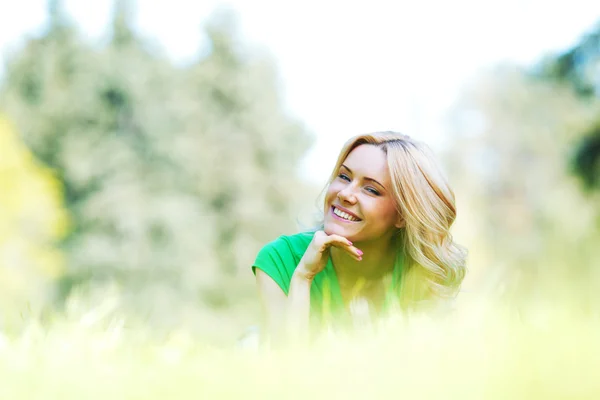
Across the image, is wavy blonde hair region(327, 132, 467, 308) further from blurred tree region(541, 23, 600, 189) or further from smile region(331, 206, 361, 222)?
blurred tree region(541, 23, 600, 189)

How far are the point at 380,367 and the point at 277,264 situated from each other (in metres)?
2.06

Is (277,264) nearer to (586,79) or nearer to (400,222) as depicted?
(400,222)

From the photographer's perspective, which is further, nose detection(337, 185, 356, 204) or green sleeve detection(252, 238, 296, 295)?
green sleeve detection(252, 238, 296, 295)

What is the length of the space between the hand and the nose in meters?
0.20

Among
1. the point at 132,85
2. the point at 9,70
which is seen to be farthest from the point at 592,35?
the point at 9,70

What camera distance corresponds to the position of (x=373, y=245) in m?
3.42

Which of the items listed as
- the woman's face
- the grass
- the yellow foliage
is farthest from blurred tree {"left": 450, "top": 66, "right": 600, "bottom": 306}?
the grass

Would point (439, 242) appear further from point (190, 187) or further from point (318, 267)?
point (190, 187)

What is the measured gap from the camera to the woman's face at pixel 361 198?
3102 millimetres

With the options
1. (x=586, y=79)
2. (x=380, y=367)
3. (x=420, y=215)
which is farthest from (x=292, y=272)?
(x=586, y=79)

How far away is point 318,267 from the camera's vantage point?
10.1 feet

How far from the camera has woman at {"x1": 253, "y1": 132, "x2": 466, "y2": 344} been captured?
3072 millimetres

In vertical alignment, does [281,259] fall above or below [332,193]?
below

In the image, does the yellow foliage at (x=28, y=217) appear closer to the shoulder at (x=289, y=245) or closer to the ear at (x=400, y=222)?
the shoulder at (x=289, y=245)
